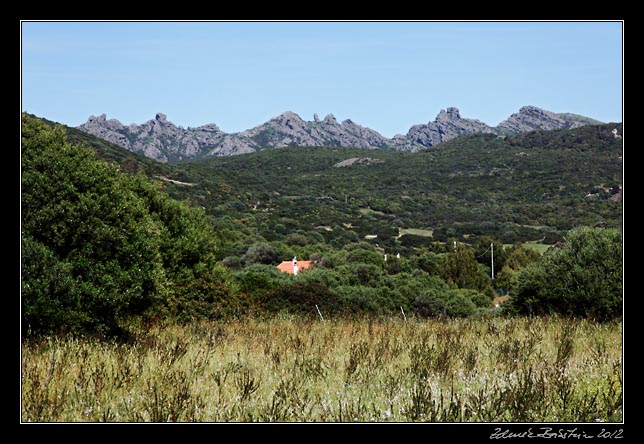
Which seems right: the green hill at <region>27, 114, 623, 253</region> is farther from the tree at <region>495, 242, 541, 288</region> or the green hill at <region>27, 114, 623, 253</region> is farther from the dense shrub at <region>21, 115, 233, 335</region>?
the dense shrub at <region>21, 115, 233, 335</region>

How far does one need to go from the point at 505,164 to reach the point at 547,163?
11692mm

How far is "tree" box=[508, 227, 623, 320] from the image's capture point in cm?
1170

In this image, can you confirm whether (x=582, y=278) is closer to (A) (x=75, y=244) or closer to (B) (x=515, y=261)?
(A) (x=75, y=244)

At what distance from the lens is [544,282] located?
13.5 metres

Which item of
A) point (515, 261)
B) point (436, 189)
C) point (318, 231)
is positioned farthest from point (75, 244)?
point (436, 189)

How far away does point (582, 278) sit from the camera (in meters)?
12.4

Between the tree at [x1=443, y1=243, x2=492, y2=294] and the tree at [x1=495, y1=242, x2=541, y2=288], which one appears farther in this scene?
the tree at [x1=495, y1=242, x2=541, y2=288]

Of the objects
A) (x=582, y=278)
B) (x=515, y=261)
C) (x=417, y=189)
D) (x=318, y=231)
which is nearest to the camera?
(x=582, y=278)

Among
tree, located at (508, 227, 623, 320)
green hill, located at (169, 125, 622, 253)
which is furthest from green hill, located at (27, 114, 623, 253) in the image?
tree, located at (508, 227, 623, 320)

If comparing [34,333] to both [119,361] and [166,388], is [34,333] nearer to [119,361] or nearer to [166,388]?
[119,361]

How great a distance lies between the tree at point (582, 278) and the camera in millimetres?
11703

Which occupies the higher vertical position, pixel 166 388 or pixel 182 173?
pixel 182 173
